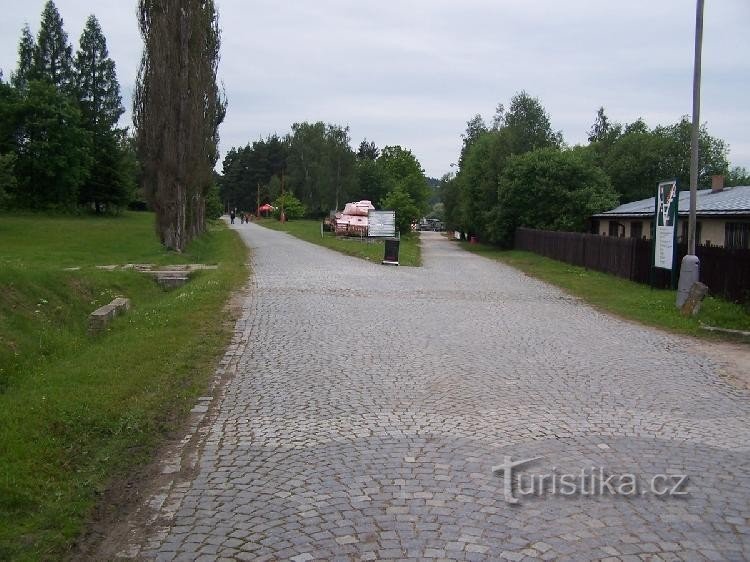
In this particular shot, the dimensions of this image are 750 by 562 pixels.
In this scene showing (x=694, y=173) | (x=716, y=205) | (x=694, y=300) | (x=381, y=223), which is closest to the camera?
(x=694, y=300)

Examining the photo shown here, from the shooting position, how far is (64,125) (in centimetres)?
6006

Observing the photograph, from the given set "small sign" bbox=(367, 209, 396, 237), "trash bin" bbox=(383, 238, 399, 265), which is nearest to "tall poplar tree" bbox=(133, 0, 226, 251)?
"trash bin" bbox=(383, 238, 399, 265)

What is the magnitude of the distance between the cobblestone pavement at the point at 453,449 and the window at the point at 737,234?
13.1m

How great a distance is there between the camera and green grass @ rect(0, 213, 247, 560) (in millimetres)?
4680

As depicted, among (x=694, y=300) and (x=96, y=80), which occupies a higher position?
(x=96, y=80)

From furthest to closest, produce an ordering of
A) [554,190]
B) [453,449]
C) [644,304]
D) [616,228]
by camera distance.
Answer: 1. [554,190]
2. [616,228]
3. [644,304]
4. [453,449]

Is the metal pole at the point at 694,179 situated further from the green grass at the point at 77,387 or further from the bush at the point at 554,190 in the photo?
the bush at the point at 554,190

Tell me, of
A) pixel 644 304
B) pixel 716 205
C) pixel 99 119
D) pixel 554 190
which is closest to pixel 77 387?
pixel 644 304

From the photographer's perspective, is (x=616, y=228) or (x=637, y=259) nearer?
(x=637, y=259)

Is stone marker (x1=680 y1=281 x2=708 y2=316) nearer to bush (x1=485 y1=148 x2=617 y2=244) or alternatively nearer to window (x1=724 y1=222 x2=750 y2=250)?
window (x1=724 y1=222 x2=750 y2=250)

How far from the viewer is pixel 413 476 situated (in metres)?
5.14

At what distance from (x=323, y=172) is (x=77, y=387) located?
8407cm

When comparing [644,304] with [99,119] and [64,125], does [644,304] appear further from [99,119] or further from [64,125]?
[99,119]

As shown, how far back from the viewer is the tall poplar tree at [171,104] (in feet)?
97.1
